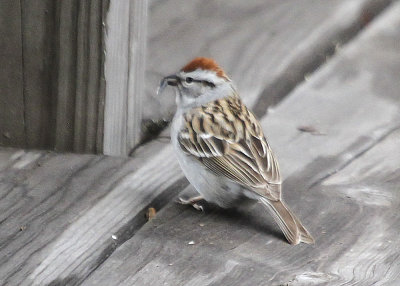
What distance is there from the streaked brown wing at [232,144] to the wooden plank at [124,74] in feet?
0.69

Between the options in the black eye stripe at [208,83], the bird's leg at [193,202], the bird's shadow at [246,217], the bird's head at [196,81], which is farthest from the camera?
the black eye stripe at [208,83]

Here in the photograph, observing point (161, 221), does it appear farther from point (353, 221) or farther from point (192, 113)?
point (192, 113)

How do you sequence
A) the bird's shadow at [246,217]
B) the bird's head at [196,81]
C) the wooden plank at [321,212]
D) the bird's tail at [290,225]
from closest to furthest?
the wooden plank at [321,212] < the bird's tail at [290,225] < the bird's shadow at [246,217] < the bird's head at [196,81]

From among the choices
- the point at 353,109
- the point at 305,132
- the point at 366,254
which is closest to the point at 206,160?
the point at 305,132

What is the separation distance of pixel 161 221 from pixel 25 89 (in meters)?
0.80

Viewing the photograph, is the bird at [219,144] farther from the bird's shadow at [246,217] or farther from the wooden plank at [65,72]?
the wooden plank at [65,72]

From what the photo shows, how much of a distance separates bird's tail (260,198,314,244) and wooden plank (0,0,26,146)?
0.99 metres

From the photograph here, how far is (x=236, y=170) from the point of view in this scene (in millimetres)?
3619

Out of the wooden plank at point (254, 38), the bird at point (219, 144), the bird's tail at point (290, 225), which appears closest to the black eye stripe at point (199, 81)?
the bird at point (219, 144)

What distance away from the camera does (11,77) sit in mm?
3438

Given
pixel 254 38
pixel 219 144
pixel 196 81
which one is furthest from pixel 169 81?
pixel 254 38

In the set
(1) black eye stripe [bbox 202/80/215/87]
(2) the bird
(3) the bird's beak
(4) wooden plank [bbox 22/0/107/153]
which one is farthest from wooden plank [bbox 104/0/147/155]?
(1) black eye stripe [bbox 202/80/215/87]

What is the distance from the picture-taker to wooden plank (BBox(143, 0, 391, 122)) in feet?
13.3

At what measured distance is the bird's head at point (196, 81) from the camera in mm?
3879
